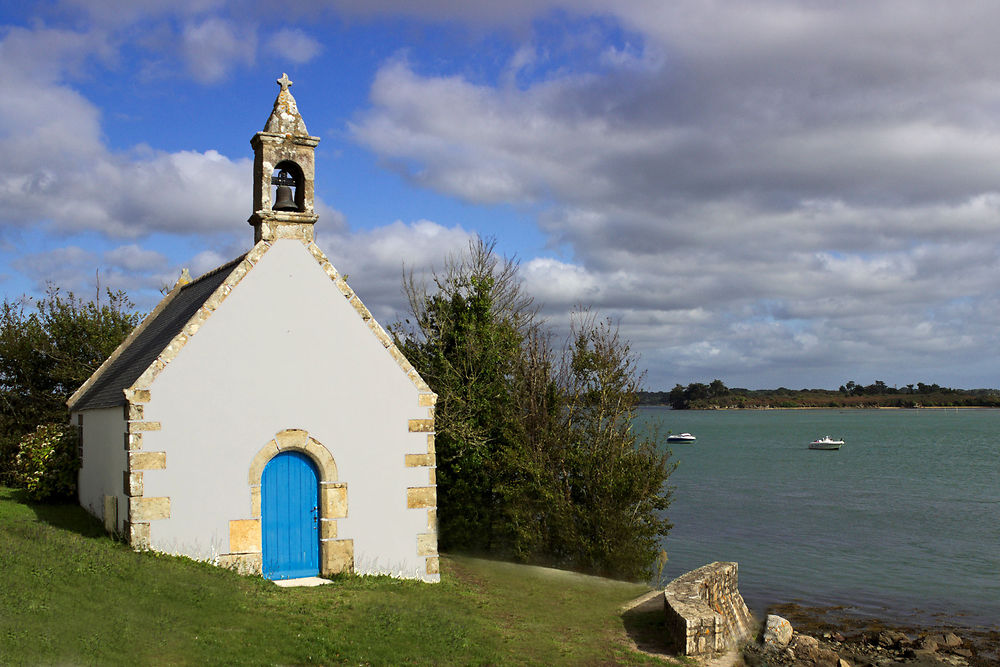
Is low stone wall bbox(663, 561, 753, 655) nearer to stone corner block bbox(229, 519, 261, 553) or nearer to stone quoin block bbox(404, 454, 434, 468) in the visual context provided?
stone quoin block bbox(404, 454, 434, 468)

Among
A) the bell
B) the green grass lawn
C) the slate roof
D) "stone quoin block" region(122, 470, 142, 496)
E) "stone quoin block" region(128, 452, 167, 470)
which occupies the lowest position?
the green grass lawn

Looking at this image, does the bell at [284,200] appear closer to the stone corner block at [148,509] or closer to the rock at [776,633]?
the stone corner block at [148,509]

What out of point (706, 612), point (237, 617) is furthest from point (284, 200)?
point (706, 612)

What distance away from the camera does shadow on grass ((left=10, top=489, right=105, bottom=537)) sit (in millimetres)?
15680

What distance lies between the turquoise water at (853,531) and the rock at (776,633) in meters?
5.37

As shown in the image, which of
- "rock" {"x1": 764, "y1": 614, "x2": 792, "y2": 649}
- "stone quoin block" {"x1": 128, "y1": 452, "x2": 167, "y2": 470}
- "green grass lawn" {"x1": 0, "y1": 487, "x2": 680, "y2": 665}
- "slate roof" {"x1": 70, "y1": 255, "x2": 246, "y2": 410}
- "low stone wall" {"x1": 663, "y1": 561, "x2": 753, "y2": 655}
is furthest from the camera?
"rock" {"x1": 764, "y1": 614, "x2": 792, "y2": 649}

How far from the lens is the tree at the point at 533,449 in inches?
792

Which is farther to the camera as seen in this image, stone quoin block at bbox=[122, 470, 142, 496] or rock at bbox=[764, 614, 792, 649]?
rock at bbox=[764, 614, 792, 649]

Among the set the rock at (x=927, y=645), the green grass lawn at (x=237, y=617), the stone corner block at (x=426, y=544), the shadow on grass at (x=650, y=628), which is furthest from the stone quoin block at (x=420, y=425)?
the rock at (x=927, y=645)

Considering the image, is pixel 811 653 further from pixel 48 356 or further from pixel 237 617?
pixel 48 356

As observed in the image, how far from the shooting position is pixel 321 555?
48.7ft

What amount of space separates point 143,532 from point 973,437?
108041mm

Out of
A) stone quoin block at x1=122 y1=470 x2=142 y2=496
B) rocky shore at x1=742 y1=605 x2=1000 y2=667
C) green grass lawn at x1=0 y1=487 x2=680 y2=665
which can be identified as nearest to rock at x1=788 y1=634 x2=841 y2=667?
rocky shore at x1=742 y1=605 x2=1000 y2=667

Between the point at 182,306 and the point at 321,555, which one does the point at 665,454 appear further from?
the point at 182,306
